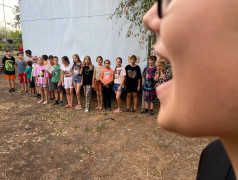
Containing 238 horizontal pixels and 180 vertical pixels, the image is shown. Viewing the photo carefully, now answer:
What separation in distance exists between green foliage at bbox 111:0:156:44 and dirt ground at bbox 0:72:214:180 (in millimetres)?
2539

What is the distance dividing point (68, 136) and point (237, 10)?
15.4 feet

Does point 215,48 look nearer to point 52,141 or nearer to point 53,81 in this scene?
point 52,141

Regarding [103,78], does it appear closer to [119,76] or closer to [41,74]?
[119,76]

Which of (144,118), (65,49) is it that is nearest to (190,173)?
(144,118)

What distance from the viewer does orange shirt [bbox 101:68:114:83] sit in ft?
20.3

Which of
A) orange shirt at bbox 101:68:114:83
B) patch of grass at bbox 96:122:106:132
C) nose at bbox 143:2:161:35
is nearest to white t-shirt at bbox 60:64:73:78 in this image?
orange shirt at bbox 101:68:114:83

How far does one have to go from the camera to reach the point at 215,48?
42cm

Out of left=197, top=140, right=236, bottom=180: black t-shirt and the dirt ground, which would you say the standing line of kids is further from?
left=197, top=140, right=236, bottom=180: black t-shirt

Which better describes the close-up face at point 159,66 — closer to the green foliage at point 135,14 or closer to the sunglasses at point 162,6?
the green foliage at point 135,14

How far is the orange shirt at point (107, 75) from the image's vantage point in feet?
20.3

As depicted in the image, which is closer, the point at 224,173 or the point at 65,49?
the point at 224,173

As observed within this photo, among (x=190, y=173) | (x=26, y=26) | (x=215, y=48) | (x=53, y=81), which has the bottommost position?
(x=190, y=173)

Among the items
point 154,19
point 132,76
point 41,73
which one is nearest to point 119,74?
point 132,76

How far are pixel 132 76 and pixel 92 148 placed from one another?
275 cm
